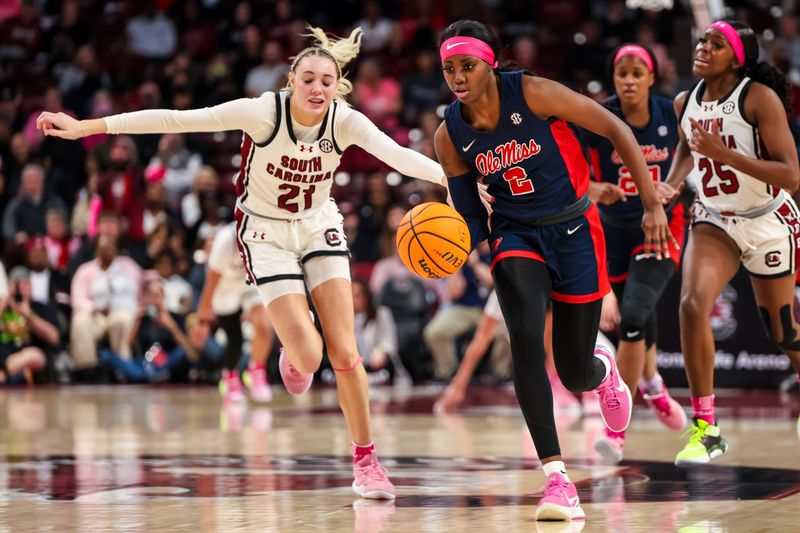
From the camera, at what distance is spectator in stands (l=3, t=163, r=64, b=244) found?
1573 centimetres

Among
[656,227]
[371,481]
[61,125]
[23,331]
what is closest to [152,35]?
[23,331]

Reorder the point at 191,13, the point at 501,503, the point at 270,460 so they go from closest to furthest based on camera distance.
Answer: the point at 501,503, the point at 270,460, the point at 191,13

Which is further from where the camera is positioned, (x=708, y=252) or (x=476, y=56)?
(x=708, y=252)

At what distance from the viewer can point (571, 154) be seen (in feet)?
17.8

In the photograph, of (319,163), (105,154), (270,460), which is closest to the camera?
(319,163)

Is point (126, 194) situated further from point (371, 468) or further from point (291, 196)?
point (371, 468)

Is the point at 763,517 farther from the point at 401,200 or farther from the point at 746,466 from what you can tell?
the point at 401,200

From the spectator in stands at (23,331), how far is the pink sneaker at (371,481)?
8697 mm

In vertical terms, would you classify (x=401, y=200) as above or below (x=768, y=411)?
above

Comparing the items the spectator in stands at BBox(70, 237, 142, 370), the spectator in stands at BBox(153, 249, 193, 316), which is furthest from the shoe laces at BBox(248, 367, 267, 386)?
the spectator in stands at BBox(70, 237, 142, 370)

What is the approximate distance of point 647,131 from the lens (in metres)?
7.29

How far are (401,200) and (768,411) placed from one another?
5.76 m

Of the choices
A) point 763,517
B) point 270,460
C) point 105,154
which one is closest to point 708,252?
point 763,517

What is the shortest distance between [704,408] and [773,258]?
2.76 ft
